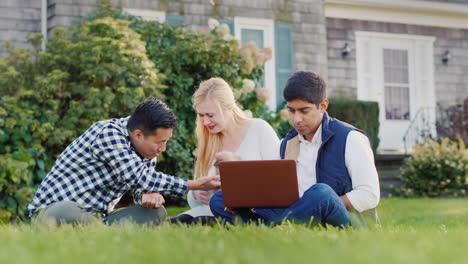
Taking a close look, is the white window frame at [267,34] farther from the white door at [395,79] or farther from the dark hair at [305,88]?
the dark hair at [305,88]

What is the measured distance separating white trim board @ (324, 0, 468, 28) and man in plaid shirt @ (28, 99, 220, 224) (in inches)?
356

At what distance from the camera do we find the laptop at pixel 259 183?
12.8 feet

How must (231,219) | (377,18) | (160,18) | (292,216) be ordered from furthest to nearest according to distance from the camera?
(377,18) → (160,18) → (231,219) → (292,216)

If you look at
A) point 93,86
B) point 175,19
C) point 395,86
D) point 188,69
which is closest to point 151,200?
point 93,86

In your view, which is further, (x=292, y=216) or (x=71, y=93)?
(x=71, y=93)

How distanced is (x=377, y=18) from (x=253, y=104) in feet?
15.0

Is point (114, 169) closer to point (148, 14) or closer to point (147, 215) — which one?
point (147, 215)

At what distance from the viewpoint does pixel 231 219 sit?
4.36 metres

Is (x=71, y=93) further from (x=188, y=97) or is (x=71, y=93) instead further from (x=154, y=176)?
(x=154, y=176)

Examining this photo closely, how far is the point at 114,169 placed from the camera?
14.3 ft

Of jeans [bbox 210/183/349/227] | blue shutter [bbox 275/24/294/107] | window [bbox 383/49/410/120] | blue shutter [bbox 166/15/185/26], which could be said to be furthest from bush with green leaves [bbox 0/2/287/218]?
window [bbox 383/49/410/120]

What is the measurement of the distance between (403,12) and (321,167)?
10.3 metres

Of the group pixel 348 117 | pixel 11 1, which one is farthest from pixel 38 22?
pixel 348 117

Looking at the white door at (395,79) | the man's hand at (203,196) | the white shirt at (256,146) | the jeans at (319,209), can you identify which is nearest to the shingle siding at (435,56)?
the white door at (395,79)
